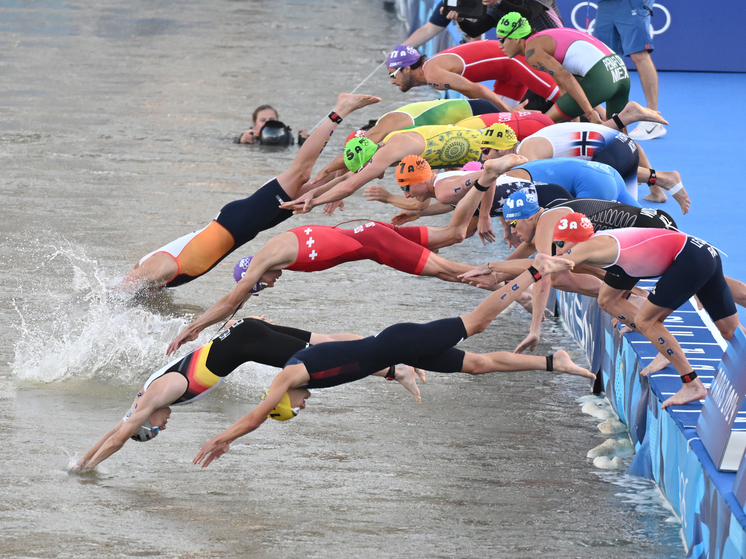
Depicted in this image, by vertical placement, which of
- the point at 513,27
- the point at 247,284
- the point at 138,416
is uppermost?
the point at 513,27

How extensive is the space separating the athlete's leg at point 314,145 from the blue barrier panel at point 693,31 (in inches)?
299

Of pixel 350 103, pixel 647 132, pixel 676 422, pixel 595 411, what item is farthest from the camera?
pixel 647 132

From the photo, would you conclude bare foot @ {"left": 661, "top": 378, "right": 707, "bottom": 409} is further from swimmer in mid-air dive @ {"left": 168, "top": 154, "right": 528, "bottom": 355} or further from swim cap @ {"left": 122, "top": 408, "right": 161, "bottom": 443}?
swim cap @ {"left": 122, "top": 408, "right": 161, "bottom": 443}

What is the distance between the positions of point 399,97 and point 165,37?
734 centimetres

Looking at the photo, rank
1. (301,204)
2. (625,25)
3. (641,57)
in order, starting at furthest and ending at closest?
(625,25) → (641,57) → (301,204)

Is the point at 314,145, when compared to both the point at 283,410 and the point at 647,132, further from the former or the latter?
the point at 647,132

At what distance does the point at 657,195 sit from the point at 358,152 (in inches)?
127

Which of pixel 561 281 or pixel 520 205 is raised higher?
pixel 520 205

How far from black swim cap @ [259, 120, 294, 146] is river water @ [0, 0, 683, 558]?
20 cm

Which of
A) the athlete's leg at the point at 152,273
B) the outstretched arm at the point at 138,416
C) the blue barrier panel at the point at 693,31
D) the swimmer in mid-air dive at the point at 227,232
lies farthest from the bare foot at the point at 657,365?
the blue barrier panel at the point at 693,31

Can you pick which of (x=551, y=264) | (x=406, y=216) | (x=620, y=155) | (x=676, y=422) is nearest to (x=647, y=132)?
(x=620, y=155)

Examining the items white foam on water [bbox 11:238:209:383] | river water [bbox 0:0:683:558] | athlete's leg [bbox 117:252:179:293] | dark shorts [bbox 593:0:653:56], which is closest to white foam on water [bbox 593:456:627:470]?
river water [bbox 0:0:683:558]

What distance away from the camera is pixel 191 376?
6383 millimetres

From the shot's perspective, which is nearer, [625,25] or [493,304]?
[493,304]
